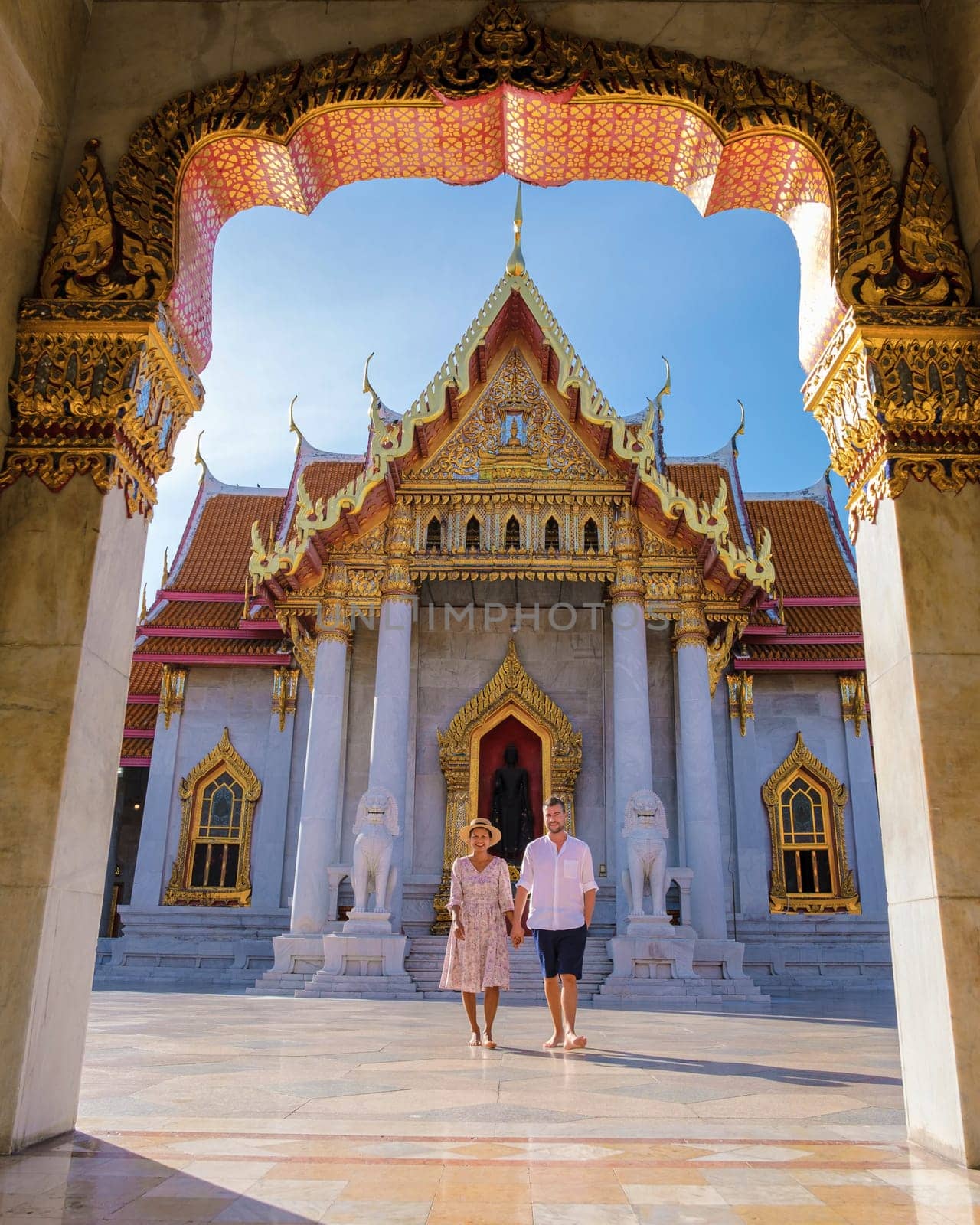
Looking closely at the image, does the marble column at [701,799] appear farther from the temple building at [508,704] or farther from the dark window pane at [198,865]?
the dark window pane at [198,865]

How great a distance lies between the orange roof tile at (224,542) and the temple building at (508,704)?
95cm

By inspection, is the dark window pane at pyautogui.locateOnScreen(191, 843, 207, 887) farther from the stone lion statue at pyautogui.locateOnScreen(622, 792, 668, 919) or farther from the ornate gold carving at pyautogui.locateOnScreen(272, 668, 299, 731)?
the stone lion statue at pyautogui.locateOnScreen(622, 792, 668, 919)

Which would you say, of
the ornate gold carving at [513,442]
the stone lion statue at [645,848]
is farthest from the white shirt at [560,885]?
the ornate gold carving at [513,442]

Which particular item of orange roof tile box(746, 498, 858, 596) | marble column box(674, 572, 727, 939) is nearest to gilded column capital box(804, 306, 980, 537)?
marble column box(674, 572, 727, 939)

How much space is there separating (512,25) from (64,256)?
197cm

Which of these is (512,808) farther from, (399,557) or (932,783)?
(932,783)

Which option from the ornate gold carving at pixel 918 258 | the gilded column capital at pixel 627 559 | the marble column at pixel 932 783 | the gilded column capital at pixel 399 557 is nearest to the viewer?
the marble column at pixel 932 783

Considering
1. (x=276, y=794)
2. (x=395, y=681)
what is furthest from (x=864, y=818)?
(x=276, y=794)

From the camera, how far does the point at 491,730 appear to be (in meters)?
13.8

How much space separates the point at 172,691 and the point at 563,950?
1110 centimetres

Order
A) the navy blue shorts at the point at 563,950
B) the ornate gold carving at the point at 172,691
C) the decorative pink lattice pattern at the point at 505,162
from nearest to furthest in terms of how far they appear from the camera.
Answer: the decorative pink lattice pattern at the point at 505,162 → the navy blue shorts at the point at 563,950 → the ornate gold carving at the point at 172,691

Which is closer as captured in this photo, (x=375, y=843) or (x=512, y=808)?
(x=375, y=843)

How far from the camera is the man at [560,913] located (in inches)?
213

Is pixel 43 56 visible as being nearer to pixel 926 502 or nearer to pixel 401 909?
pixel 926 502
